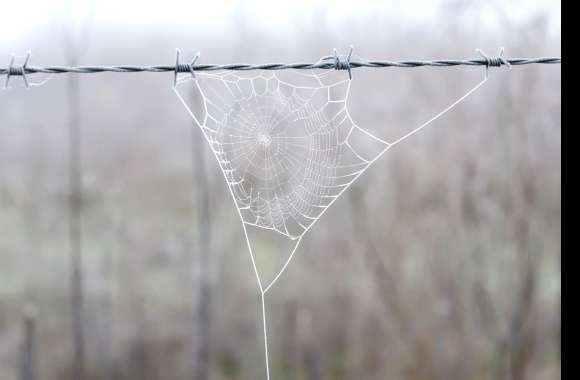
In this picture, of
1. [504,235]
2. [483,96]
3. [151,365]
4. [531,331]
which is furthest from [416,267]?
[151,365]

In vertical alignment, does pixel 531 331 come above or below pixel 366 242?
below
